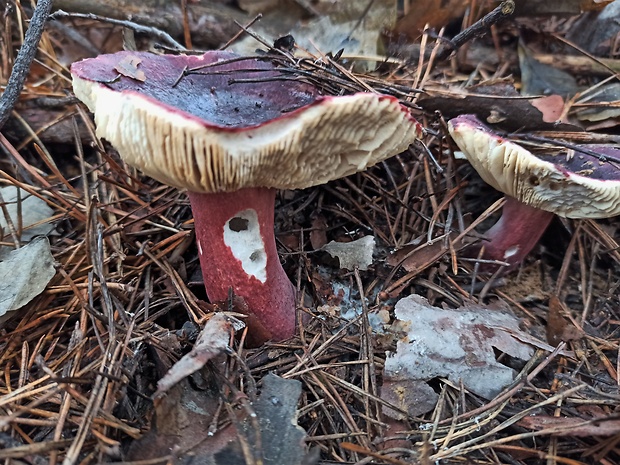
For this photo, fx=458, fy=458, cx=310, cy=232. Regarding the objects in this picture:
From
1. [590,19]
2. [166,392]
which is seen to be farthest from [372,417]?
[590,19]

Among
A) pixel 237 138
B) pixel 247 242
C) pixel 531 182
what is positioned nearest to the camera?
pixel 237 138

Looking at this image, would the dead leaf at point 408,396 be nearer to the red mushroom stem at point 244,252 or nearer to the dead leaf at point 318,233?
the red mushroom stem at point 244,252

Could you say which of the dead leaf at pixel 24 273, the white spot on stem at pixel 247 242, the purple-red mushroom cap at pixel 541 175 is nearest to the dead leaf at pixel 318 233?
the white spot on stem at pixel 247 242

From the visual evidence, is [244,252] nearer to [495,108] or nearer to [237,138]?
[237,138]

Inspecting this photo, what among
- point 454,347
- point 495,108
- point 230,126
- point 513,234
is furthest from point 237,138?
point 495,108

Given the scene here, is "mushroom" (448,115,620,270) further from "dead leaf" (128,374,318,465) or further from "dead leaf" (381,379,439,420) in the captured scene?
"dead leaf" (128,374,318,465)
